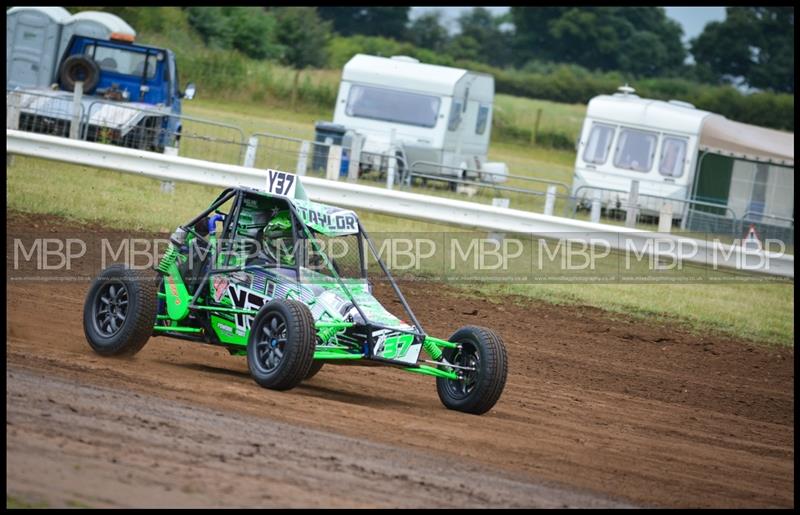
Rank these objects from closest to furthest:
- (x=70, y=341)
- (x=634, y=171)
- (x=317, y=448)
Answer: (x=317, y=448) < (x=70, y=341) < (x=634, y=171)

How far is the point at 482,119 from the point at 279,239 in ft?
68.6

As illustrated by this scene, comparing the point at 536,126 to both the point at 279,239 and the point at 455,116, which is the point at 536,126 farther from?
the point at 279,239

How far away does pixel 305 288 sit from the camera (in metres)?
8.88

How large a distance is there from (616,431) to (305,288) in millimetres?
2479

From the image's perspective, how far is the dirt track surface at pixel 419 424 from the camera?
5871 mm

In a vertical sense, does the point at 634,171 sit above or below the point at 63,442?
above

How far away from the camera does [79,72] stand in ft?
77.6

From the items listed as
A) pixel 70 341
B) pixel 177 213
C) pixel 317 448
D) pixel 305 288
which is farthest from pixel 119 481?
pixel 177 213

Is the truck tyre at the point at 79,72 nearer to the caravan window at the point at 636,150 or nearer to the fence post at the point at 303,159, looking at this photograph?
the fence post at the point at 303,159

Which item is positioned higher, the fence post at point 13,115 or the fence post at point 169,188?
the fence post at point 13,115

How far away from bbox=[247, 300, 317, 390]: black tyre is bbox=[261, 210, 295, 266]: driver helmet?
2.33 feet

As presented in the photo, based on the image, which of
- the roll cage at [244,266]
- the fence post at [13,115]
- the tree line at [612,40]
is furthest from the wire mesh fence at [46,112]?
the tree line at [612,40]

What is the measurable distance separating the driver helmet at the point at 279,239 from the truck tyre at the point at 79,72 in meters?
15.3

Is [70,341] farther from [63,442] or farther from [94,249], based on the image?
[94,249]
